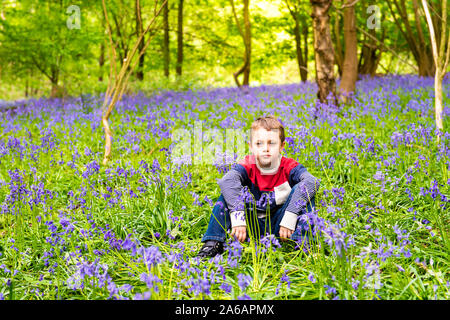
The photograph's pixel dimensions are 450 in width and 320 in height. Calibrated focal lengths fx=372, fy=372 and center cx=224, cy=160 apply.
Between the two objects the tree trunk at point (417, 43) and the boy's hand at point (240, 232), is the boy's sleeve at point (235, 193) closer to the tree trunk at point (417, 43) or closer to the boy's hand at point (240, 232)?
the boy's hand at point (240, 232)

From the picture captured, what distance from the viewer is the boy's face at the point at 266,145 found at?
302cm

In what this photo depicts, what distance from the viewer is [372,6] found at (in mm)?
12539

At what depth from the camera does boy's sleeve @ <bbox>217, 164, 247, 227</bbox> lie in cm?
283

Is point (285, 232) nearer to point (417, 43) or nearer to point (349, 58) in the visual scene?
point (349, 58)

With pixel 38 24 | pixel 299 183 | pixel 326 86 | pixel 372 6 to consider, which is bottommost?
pixel 299 183

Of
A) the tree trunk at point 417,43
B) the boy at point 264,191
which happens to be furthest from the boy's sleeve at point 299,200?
the tree trunk at point 417,43
